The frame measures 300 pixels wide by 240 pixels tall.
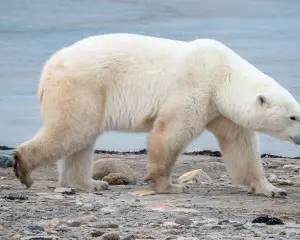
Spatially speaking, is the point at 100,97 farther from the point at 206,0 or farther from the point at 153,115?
the point at 206,0

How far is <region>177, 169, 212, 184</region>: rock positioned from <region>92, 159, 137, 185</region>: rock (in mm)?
444

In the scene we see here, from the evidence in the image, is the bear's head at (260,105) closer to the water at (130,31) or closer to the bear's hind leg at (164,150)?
the bear's hind leg at (164,150)

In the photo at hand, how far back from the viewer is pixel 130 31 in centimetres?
2109

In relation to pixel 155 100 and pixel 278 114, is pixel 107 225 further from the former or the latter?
pixel 278 114

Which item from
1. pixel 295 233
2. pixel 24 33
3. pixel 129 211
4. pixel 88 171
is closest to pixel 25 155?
pixel 88 171

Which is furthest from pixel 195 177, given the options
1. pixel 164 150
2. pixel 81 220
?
pixel 81 220

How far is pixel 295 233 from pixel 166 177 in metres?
2.28

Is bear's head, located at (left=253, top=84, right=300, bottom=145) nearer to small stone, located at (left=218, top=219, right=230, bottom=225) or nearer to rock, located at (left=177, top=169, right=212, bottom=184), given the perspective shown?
rock, located at (left=177, top=169, right=212, bottom=184)

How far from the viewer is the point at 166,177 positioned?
9.25 metres

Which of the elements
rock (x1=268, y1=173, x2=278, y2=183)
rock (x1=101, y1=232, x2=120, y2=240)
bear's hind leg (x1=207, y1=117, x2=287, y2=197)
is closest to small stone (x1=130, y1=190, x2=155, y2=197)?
bear's hind leg (x1=207, y1=117, x2=287, y2=197)

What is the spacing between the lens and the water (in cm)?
1354

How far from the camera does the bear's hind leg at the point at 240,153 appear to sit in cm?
952

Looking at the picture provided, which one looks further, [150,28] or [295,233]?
[150,28]

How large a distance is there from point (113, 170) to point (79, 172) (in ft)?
2.71
